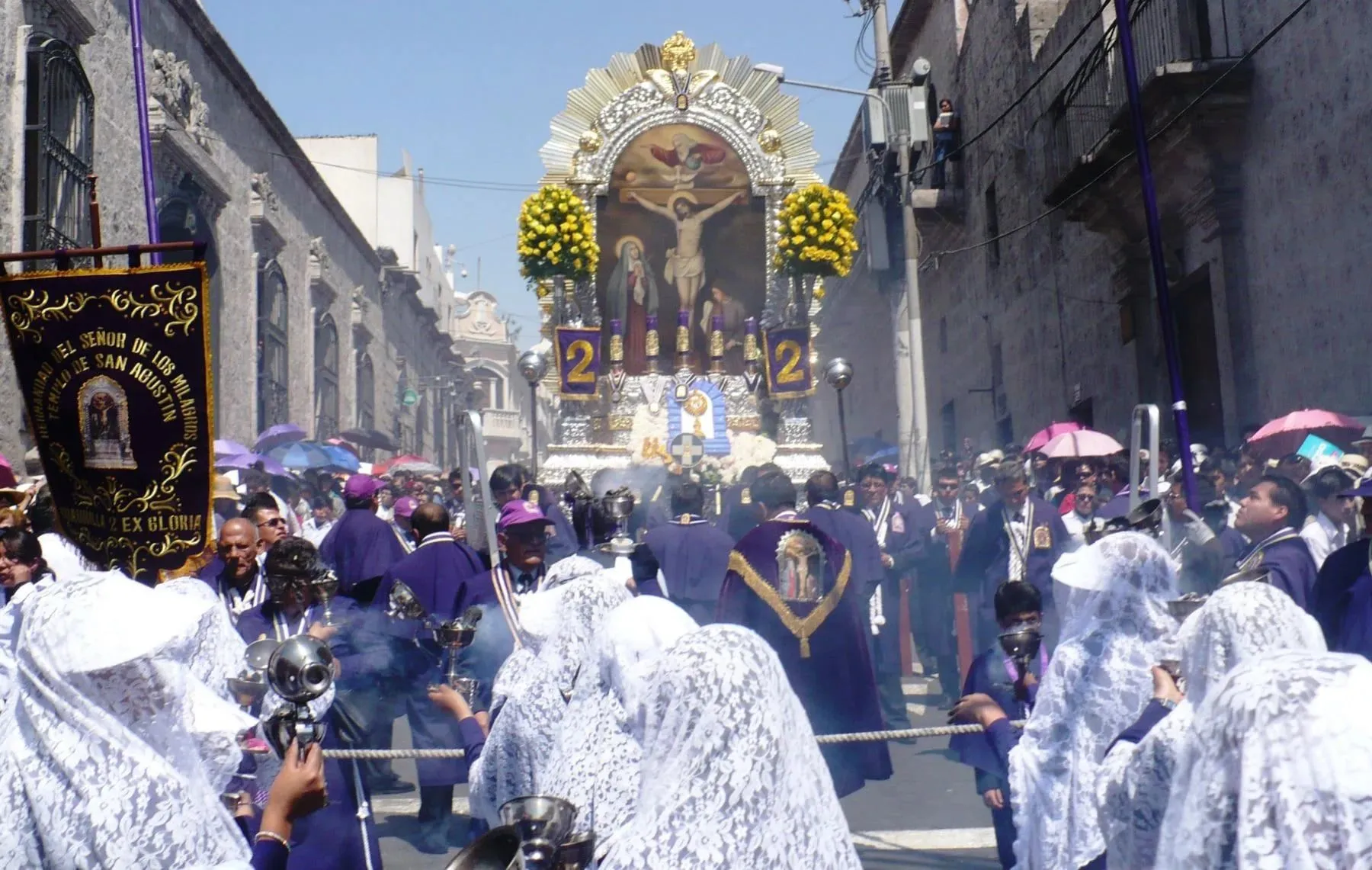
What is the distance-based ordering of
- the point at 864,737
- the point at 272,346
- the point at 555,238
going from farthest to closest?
1. the point at 272,346
2. the point at 555,238
3. the point at 864,737

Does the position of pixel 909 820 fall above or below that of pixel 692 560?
below

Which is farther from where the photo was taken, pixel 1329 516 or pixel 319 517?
pixel 319 517

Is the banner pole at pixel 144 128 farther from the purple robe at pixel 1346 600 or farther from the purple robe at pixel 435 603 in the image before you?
the purple robe at pixel 1346 600

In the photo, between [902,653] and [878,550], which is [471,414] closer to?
[878,550]

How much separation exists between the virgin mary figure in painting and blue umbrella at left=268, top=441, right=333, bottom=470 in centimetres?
475

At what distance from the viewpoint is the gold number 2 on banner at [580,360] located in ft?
65.0

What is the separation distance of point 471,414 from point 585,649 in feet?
10.2

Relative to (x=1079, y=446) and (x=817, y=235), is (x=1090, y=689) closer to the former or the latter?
(x=1079, y=446)

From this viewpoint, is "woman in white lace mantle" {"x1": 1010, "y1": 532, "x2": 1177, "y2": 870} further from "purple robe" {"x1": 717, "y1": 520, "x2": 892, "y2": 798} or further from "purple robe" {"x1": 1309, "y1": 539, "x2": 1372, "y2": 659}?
"purple robe" {"x1": 717, "y1": 520, "x2": 892, "y2": 798}

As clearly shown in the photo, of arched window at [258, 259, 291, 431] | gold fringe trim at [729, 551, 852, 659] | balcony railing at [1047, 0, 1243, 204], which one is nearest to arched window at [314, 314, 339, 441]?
arched window at [258, 259, 291, 431]

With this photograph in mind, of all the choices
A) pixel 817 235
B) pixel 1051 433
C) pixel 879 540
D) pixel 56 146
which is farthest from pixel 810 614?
pixel 817 235

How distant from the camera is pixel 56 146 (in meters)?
13.3

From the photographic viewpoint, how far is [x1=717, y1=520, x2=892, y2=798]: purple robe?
7.25 m

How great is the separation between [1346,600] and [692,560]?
13.0 ft
